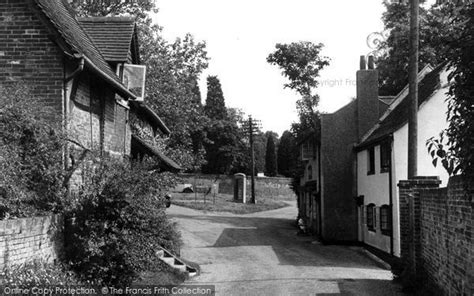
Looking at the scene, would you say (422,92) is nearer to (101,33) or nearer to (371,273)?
(371,273)

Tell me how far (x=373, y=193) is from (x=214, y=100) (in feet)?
185

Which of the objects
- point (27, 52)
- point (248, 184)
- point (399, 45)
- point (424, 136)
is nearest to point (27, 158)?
point (27, 52)

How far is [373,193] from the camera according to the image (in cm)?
2389

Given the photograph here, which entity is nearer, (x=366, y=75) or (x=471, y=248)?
(x=471, y=248)

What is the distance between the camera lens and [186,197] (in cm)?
5266

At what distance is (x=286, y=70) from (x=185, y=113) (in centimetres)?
1050

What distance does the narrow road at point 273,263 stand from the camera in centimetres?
1400

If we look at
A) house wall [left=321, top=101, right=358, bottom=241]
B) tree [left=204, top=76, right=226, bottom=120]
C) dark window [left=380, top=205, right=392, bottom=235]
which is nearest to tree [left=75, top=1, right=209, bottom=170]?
house wall [left=321, top=101, right=358, bottom=241]

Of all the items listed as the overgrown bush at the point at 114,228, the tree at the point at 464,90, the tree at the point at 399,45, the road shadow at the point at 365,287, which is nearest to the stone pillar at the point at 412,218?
the road shadow at the point at 365,287

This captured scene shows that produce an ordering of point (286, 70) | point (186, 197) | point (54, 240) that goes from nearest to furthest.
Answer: point (54, 240) < point (286, 70) < point (186, 197)

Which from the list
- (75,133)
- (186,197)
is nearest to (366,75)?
(75,133)

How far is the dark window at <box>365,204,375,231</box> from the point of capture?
78.8ft

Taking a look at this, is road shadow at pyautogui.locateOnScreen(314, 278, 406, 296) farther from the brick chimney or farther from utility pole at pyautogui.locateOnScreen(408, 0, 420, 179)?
the brick chimney

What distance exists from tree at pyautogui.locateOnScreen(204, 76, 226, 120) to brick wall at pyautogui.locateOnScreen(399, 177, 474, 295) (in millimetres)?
63997
